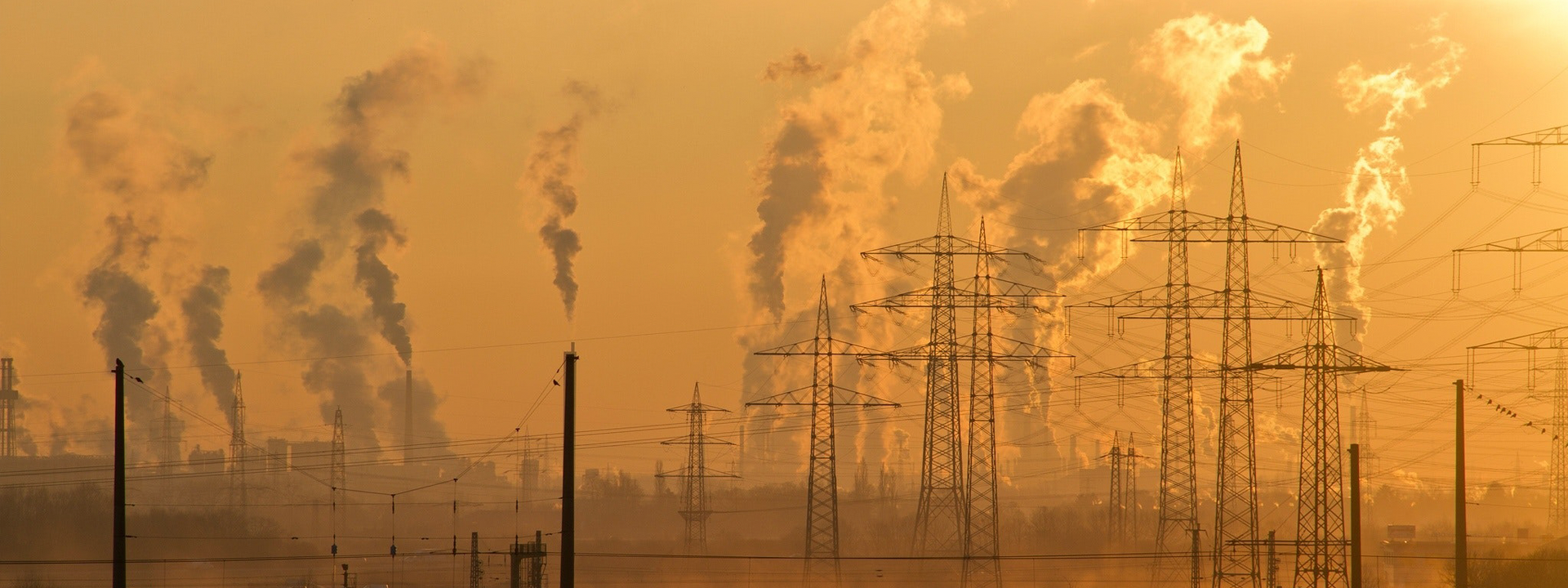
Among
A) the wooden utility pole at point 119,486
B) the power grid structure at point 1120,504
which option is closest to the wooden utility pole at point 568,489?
the wooden utility pole at point 119,486

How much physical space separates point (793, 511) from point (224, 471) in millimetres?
59443

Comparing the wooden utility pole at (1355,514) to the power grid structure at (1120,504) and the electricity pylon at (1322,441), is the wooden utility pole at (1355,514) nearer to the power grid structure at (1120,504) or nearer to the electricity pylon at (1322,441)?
the electricity pylon at (1322,441)

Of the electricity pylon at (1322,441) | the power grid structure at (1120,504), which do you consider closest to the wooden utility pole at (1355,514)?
the electricity pylon at (1322,441)

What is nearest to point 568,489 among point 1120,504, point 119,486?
point 119,486

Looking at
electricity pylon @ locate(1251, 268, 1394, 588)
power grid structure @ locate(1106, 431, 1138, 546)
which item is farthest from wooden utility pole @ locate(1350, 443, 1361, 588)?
power grid structure @ locate(1106, 431, 1138, 546)

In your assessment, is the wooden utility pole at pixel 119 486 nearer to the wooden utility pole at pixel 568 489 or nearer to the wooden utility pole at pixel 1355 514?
the wooden utility pole at pixel 568 489

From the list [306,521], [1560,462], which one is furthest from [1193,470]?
[306,521]

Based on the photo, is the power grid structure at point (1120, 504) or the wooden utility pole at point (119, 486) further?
the power grid structure at point (1120, 504)

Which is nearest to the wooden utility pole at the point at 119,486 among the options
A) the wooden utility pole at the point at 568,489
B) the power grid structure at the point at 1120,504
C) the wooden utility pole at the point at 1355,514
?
the wooden utility pole at the point at 568,489

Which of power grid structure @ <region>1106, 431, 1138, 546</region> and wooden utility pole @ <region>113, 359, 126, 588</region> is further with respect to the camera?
A: power grid structure @ <region>1106, 431, 1138, 546</region>

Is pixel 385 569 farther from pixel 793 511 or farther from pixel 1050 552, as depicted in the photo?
pixel 793 511

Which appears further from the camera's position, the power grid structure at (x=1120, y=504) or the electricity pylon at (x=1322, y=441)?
the power grid structure at (x=1120, y=504)

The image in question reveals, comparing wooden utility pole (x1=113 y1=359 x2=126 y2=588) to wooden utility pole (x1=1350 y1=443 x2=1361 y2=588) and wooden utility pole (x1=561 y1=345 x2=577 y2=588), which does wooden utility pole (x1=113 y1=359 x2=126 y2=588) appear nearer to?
wooden utility pole (x1=561 y1=345 x2=577 y2=588)

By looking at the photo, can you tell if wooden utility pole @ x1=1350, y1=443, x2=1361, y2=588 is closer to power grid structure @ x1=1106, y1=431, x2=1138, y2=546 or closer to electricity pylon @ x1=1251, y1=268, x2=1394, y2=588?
electricity pylon @ x1=1251, y1=268, x2=1394, y2=588
